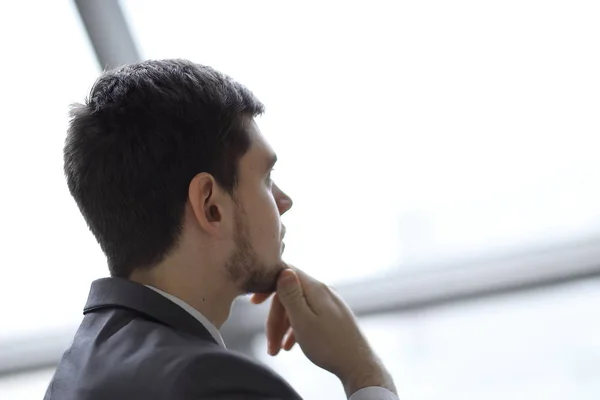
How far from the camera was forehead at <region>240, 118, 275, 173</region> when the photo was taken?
1415 mm

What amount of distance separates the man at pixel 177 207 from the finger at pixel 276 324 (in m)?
0.11

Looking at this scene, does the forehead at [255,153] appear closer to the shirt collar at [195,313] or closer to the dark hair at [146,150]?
the dark hair at [146,150]

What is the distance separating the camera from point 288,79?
2.64 metres

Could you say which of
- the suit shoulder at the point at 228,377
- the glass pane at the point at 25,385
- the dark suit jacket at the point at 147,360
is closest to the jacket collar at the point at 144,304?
the dark suit jacket at the point at 147,360

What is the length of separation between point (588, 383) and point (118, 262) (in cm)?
129

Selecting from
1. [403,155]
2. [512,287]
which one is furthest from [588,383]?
[403,155]

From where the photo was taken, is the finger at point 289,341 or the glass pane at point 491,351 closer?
the finger at point 289,341

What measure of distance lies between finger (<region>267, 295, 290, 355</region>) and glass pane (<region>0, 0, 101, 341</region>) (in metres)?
1.35

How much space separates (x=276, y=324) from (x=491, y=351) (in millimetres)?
955

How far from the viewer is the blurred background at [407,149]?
7.95ft

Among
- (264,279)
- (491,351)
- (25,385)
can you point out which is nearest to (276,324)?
(264,279)

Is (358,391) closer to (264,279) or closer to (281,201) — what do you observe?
(264,279)

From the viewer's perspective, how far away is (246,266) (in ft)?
4.67

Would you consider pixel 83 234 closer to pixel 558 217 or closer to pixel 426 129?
pixel 426 129
